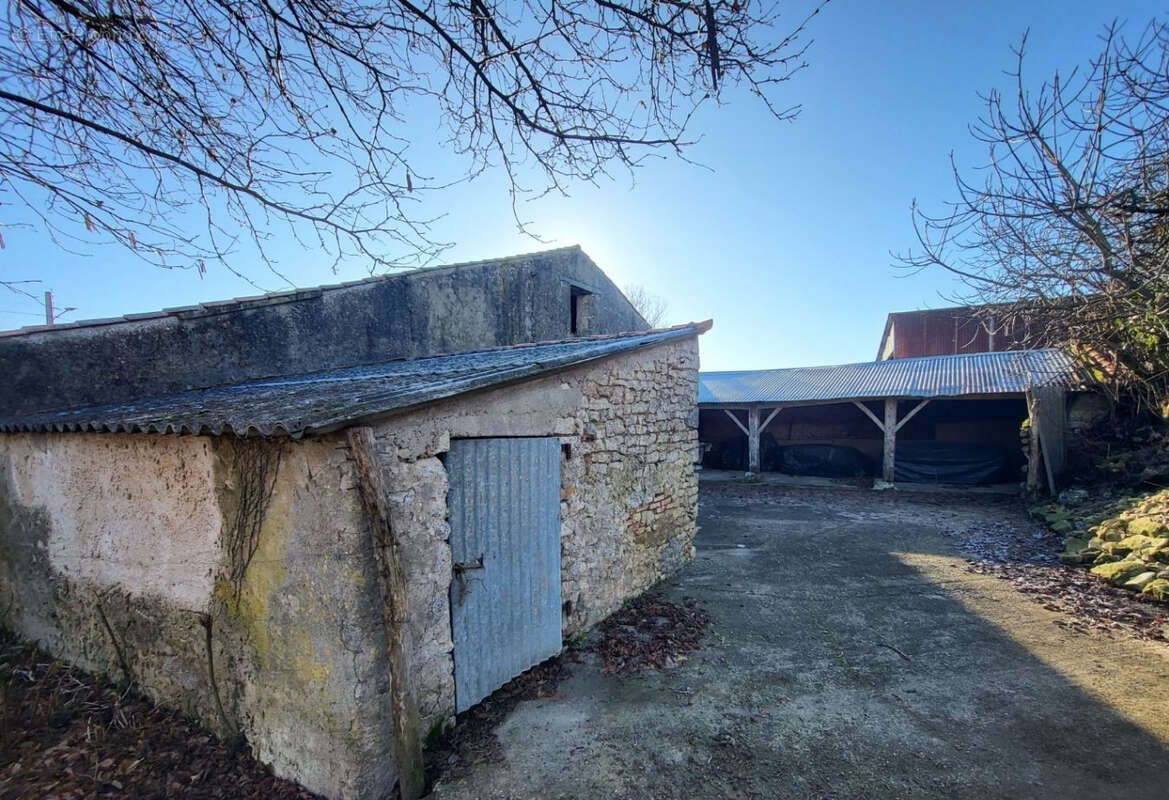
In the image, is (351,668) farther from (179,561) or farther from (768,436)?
(768,436)

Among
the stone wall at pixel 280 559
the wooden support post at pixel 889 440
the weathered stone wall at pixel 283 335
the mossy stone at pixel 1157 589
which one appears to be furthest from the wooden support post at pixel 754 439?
the stone wall at pixel 280 559

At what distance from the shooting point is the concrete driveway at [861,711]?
3090 mm

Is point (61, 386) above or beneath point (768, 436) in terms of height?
above

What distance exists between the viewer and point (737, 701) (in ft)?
13.0

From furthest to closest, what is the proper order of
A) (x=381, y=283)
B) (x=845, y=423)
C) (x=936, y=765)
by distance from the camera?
(x=845, y=423), (x=381, y=283), (x=936, y=765)

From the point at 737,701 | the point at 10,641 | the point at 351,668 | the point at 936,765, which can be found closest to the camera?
the point at 351,668

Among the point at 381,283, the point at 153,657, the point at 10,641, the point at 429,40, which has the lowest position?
the point at 10,641

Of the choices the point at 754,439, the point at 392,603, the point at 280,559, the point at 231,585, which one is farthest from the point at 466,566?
the point at 754,439

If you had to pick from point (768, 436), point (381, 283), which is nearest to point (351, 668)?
point (381, 283)

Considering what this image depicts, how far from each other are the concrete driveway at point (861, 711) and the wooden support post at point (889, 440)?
848 centimetres

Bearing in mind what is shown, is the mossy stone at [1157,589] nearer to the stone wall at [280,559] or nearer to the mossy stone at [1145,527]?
the mossy stone at [1145,527]

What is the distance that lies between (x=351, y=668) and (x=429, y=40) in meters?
4.05

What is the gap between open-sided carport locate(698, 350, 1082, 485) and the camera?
38.2ft

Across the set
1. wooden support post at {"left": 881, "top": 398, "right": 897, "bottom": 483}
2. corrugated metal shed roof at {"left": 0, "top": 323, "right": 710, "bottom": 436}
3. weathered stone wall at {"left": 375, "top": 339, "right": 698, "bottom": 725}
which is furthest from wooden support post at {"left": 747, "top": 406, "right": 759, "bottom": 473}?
corrugated metal shed roof at {"left": 0, "top": 323, "right": 710, "bottom": 436}
